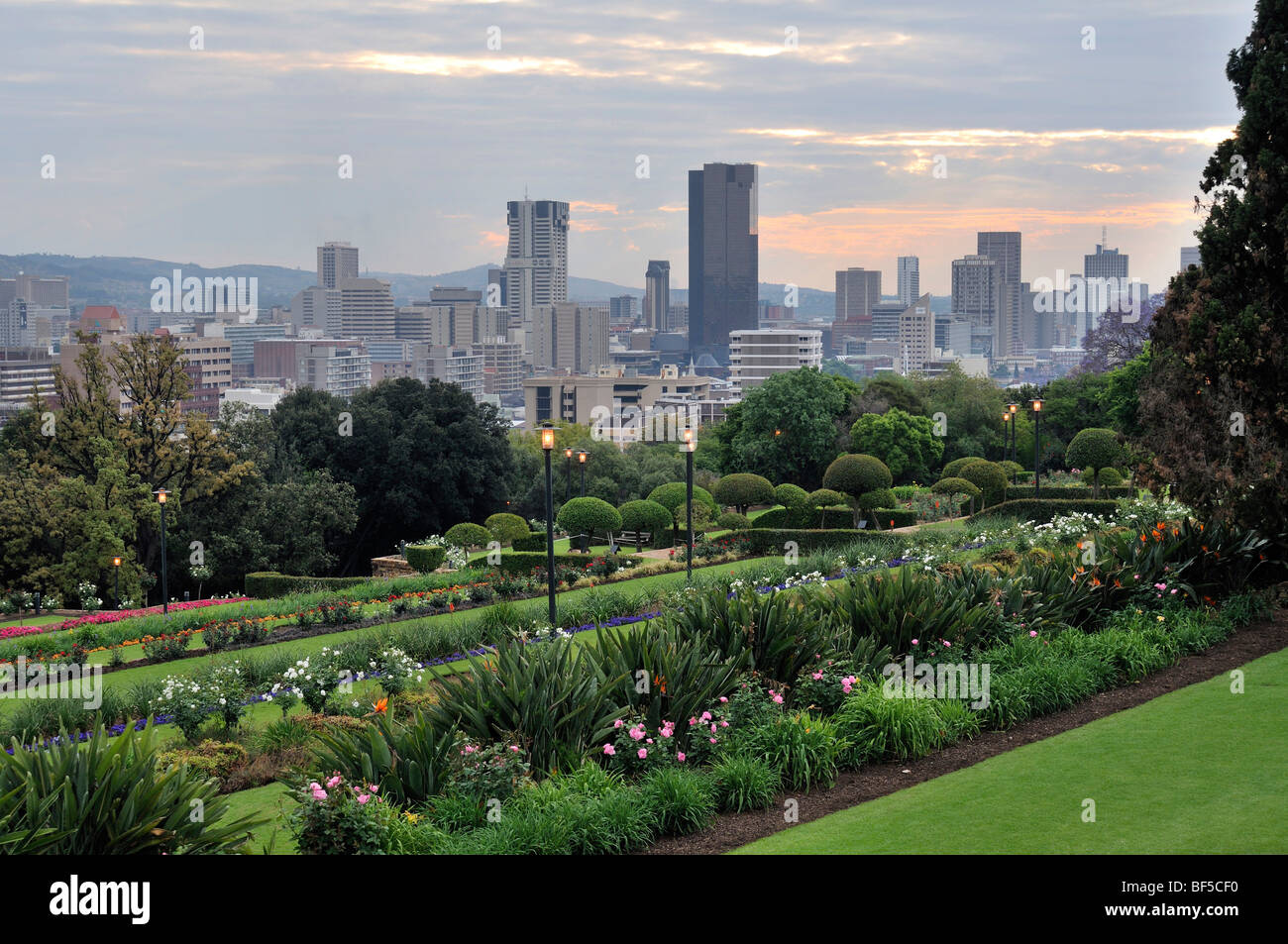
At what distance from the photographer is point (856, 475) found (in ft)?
106

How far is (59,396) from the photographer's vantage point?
1511 inches

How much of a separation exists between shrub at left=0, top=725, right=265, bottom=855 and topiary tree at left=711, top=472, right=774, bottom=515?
96.2 feet

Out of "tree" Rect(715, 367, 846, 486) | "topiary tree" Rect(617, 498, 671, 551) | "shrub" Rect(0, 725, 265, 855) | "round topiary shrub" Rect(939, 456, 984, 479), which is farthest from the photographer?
"tree" Rect(715, 367, 846, 486)

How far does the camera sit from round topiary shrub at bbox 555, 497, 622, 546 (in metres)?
32.0

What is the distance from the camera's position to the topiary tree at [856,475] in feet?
106

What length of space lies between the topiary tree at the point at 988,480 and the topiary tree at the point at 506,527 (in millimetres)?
12981

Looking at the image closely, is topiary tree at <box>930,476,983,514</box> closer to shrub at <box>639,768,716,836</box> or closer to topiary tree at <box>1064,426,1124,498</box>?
topiary tree at <box>1064,426,1124,498</box>

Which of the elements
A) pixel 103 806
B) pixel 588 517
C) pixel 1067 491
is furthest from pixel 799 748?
pixel 1067 491

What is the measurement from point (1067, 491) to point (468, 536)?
1675 centimetres

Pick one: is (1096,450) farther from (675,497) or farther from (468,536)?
(468,536)

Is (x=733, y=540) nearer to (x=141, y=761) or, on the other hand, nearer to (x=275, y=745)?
(x=275, y=745)

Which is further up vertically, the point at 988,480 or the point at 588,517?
the point at 988,480

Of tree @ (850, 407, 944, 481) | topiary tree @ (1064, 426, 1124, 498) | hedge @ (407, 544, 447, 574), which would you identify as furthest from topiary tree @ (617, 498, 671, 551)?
tree @ (850, 407, 944, 481)
